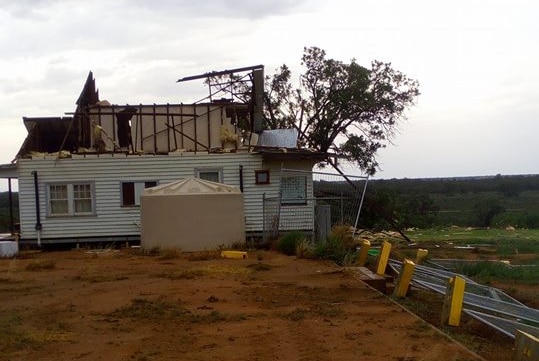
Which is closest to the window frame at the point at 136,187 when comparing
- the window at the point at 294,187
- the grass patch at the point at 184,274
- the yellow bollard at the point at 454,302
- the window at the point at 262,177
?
the window at the point at 262,177

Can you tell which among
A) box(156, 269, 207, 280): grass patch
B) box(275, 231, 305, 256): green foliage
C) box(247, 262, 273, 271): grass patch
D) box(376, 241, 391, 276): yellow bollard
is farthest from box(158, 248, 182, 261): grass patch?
box(376, 241, 391, 276): yellow bollard

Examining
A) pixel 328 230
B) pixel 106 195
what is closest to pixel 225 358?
pixel 328 230

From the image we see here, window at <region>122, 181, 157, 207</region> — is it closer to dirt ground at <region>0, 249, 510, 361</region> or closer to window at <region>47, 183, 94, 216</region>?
window at <region>47, 183, 94, 216</region>

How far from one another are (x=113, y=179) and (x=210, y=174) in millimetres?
3088

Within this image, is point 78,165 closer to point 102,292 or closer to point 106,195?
point 106,195

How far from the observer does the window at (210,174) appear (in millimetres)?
24391

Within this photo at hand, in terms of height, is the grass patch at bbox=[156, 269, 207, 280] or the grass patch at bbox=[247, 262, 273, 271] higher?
the grass patch at bbox=[156, 269, 207, 280]

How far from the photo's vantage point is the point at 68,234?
950 inches

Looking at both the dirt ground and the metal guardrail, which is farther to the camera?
the metal guardrail

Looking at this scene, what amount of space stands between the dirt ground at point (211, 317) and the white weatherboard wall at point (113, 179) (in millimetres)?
7779

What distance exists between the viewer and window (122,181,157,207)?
24281mm

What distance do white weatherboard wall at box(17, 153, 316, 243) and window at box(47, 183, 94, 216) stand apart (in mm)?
166

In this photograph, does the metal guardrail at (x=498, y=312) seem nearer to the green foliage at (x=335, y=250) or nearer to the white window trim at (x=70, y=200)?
the green foliage at (x=335, y=250)

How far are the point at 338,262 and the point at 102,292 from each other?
19.4ft
